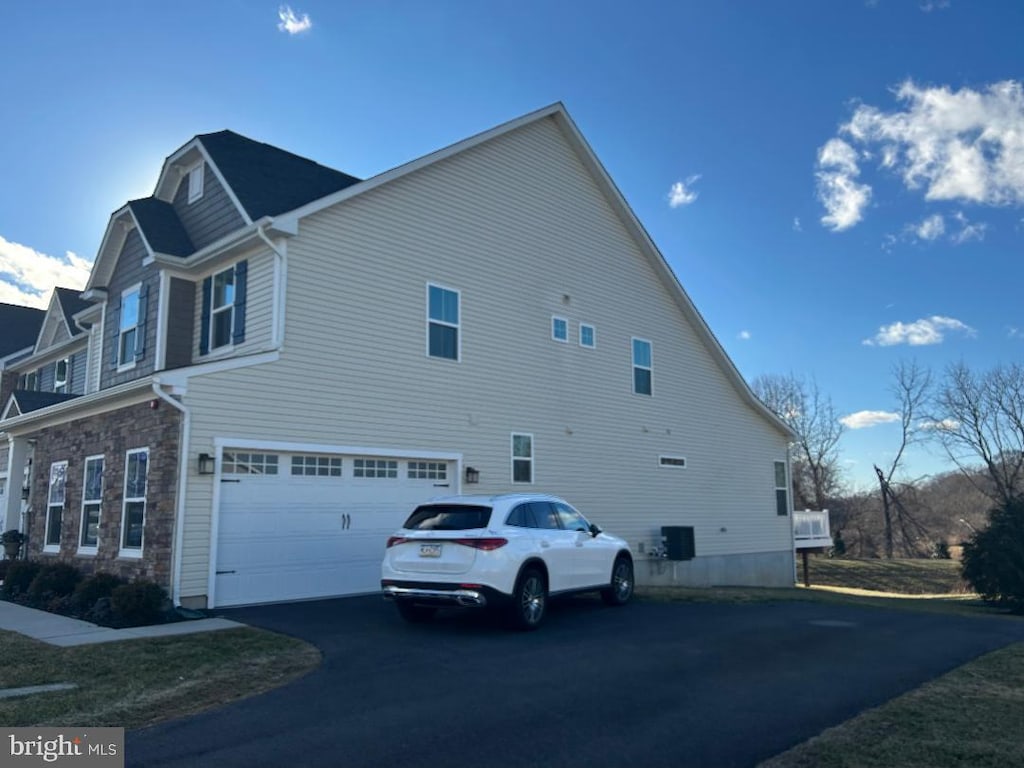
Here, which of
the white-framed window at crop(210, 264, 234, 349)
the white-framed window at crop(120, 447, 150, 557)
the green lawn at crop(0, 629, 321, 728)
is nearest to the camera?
the green lawn at crop(0, 629, 321, 728)

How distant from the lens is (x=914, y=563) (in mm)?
36250

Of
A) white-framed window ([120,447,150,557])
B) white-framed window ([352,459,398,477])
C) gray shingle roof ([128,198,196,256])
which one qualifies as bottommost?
white-framed window ([120,447,150,557])

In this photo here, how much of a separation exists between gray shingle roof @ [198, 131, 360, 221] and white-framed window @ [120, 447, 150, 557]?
14.8ft

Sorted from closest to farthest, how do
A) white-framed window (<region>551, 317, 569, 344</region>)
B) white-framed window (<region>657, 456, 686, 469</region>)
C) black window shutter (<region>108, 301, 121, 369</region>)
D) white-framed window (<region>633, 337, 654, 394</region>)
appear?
black window shutter (<region>108, 301, 121, 369</region>), white-framed window (<region>551, 317, 569, 344</region>), white-framed window (<region>633, 337, 654, 394</region>), white-framed window (<region>657, 456, 686, 469</region>)

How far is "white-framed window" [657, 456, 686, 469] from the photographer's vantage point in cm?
2105

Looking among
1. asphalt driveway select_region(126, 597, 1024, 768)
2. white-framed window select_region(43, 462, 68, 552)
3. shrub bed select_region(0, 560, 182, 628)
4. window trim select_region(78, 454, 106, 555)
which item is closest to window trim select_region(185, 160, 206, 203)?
window trim select_region(78, 454, 106, 555)

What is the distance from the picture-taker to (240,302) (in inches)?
563

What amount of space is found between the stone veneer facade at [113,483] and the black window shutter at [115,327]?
173cm

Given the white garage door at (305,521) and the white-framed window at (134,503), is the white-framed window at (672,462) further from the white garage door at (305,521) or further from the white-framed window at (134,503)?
the white-framed window at (134,503)

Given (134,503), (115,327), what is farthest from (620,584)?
(115,327)

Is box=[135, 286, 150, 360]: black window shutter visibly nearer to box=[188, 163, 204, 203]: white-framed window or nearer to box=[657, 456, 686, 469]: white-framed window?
box=[188, 163, 204, 203]: white-framed window

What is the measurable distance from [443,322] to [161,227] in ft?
19.1

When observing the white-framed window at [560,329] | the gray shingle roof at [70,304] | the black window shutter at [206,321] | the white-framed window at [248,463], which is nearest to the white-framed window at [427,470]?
the white-framed window at [248,463]

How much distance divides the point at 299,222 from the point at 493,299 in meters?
4.85
